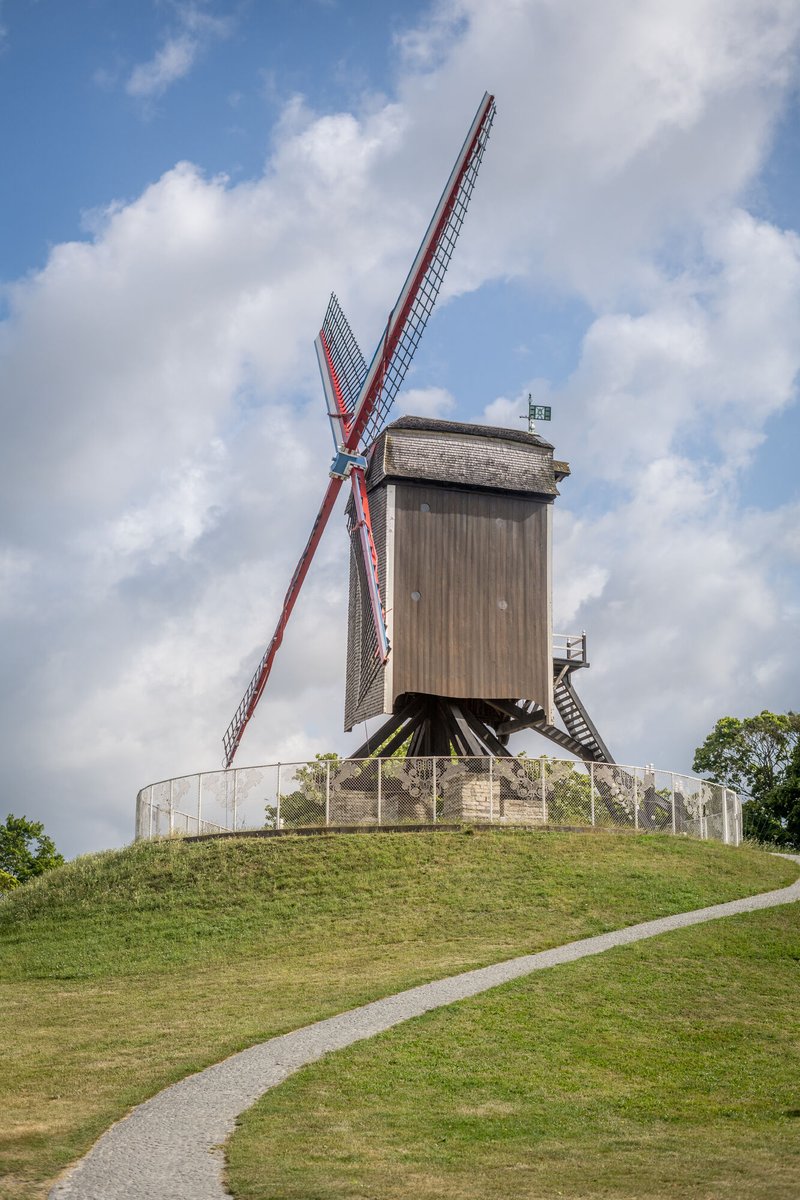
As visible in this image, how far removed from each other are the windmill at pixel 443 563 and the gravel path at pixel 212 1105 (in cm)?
1272

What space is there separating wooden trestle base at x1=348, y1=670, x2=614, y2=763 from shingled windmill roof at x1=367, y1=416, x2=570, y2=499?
5360mm

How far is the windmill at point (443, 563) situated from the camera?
111 ft

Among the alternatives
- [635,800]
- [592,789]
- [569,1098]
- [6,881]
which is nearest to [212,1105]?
[569,1098]

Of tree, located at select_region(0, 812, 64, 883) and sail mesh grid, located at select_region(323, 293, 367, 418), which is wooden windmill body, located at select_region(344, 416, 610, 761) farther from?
tree, located at select_region(0, 812, 64, 883)

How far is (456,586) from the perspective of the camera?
34.8m

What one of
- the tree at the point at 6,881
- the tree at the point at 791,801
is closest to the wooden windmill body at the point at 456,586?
the tree at the point at 791,801

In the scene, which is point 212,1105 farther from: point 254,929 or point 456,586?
point 456,586

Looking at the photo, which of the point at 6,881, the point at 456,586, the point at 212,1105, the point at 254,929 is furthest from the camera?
the point at 6,881

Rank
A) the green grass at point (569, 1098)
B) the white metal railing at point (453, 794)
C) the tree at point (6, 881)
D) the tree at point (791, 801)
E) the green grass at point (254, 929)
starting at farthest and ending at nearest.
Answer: the tree at point (6, 881), the tree at point (791, 801), the white metal railing at point (453, 794), the green grass at point (254, 929), the green grass at point (569, 1098)

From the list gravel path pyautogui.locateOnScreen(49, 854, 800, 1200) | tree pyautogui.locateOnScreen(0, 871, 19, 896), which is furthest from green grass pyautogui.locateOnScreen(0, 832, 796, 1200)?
tree pyautogui.locateOnScreen(0, 871, 19, 896)

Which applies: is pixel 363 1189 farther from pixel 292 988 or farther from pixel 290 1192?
pixel 292 988

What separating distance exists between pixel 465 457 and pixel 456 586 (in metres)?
3.41

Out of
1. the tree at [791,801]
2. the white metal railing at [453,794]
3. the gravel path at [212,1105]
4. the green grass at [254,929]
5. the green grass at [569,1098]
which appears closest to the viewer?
the gravel path at [212,1105]

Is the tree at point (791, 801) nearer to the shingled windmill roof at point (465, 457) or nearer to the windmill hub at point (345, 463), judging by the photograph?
the shingled windmill roof at point (465, 457)
